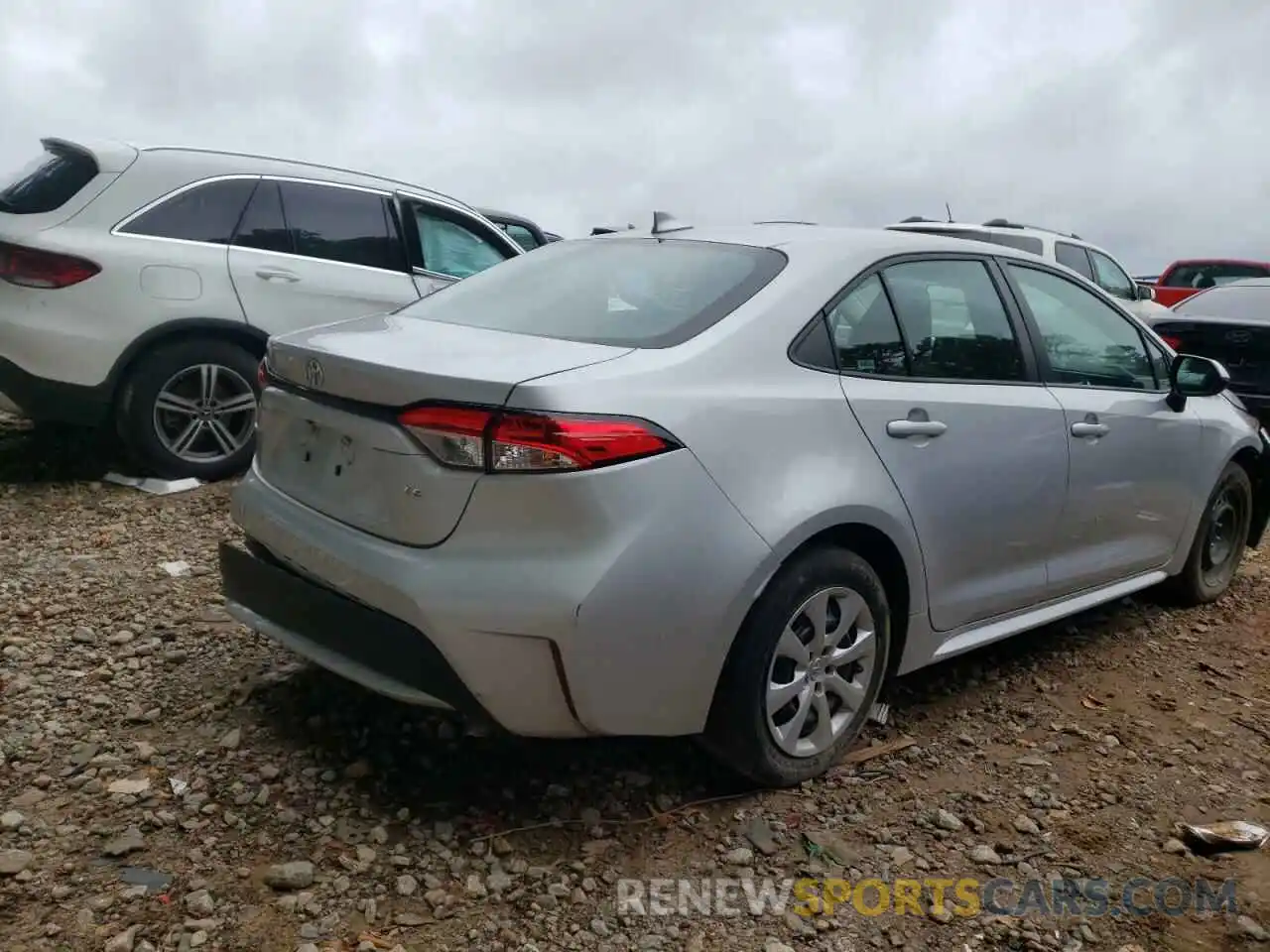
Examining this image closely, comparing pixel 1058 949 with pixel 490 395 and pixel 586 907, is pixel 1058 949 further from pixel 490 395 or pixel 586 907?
pixel 490 395

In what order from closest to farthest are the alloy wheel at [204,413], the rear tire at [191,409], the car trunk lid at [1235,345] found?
the rear tire at [191,409], the alloy wheel at [204,413], the car trunk lid at [1235,345]

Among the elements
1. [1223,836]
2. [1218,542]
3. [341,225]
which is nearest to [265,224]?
[341,225]

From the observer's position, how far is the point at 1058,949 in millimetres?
2475

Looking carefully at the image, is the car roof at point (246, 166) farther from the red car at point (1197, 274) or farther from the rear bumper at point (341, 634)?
the red car at point (1197, 274)

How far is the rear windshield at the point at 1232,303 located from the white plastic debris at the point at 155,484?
6.42m

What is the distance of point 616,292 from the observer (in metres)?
3.11

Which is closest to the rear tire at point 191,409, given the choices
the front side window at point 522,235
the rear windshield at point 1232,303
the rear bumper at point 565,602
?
the rear bumper at point 565,602

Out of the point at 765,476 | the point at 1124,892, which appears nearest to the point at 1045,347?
the point at 765,476

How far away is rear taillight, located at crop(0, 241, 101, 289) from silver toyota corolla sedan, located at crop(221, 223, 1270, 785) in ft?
7.97

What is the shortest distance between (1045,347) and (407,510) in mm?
2321

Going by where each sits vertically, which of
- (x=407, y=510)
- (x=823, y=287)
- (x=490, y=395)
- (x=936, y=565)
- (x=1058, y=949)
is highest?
(x=823, y=287)

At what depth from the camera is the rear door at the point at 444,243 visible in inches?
246

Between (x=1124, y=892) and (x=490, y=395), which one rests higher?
(x=490, y=395)

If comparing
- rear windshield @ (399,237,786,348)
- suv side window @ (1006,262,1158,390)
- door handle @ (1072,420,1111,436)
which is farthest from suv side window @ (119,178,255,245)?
door handle @ (1072,420,1111,436)
